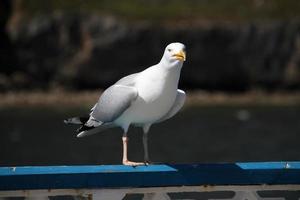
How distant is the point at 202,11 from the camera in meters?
57.4

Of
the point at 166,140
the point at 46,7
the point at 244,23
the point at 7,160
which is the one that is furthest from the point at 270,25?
the point at 7,160

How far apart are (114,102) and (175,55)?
26.4 inches

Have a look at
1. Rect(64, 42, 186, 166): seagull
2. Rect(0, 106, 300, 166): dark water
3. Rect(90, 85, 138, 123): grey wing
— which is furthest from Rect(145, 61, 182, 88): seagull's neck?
Rect(0, 106, 300, 166): dark water

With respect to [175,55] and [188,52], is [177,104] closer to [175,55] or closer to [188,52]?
[175,55]

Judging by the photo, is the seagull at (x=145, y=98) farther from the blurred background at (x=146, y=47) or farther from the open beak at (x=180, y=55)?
the blurred background at (x=146, y=47)

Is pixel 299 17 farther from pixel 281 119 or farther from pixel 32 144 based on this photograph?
pixel 32 144

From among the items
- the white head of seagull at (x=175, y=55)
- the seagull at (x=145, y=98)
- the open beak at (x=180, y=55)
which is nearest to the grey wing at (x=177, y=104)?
the seagull at (x=145, y=98)

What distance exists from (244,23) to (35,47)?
13.3 metres

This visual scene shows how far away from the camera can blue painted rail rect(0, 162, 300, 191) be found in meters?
5.97

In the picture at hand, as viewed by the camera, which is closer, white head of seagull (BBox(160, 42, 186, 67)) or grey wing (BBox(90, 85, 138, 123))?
white head of seagull (BBox(160, 42, 186, 67))

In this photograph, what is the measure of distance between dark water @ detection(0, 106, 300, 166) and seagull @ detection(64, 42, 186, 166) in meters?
15.1

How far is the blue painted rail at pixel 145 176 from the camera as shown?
5.97 m

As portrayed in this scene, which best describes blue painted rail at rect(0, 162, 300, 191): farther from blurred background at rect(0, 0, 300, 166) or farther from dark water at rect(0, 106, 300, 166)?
blurred background at rect(0, 0, 300, 166)

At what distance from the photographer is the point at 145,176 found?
6070 mm
